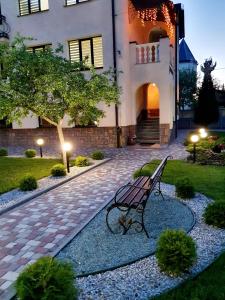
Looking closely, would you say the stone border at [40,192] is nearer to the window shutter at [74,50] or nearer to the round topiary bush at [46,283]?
the round topiary bush at [46,283]

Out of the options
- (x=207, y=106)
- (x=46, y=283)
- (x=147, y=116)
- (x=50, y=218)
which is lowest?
(x=50, y=218)

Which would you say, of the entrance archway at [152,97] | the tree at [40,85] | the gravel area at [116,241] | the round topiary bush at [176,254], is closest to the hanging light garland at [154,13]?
the entrance archway at [152,97]

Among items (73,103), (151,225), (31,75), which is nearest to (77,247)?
(151,225)

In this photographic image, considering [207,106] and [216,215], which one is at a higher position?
[207,106]

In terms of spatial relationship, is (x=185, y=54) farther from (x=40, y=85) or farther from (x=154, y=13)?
(x=40, y=85)

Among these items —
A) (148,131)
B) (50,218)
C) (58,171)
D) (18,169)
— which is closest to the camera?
(50,218)

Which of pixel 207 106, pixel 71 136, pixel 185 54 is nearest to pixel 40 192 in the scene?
pixel 71 136

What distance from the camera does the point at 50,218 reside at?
222 inches

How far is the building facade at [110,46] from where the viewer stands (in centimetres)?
1426

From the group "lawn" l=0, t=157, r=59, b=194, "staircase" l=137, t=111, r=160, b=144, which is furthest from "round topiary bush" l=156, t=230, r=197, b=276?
"staircase" l=137, t=111, r=160, b=144

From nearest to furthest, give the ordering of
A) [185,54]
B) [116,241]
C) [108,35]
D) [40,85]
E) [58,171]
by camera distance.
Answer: [116,241] → [58,171] → [40,85] → [108,35] → [185,54]

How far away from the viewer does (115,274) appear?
3635 millimetres

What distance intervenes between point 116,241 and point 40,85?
20.7ft

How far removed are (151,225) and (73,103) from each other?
5536 mm
